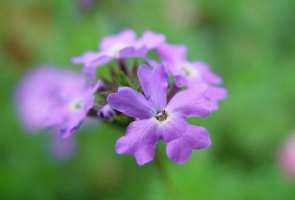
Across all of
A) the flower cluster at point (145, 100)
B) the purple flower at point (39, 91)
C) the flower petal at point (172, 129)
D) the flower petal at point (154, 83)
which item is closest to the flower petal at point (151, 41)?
the flower cluster at point (145, 100)

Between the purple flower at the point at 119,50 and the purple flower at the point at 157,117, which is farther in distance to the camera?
the purple flower at the point at 119,50

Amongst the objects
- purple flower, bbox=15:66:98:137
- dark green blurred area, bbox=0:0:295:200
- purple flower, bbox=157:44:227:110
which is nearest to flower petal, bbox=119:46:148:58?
purple flower, bbox=157:44:227:110

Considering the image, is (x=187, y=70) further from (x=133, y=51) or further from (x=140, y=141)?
(x=140, y=141)

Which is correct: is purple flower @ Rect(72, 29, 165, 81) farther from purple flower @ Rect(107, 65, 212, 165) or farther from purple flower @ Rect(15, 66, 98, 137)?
purple flower @ Rect(15, 66, 98, 137)

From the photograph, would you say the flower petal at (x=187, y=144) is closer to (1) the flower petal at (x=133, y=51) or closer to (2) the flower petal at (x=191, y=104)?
(2) the flower petal at (x=191, y=104)

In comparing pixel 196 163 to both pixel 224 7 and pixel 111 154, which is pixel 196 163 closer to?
pixel 111 154

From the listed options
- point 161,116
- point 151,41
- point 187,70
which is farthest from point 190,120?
point 161,116
